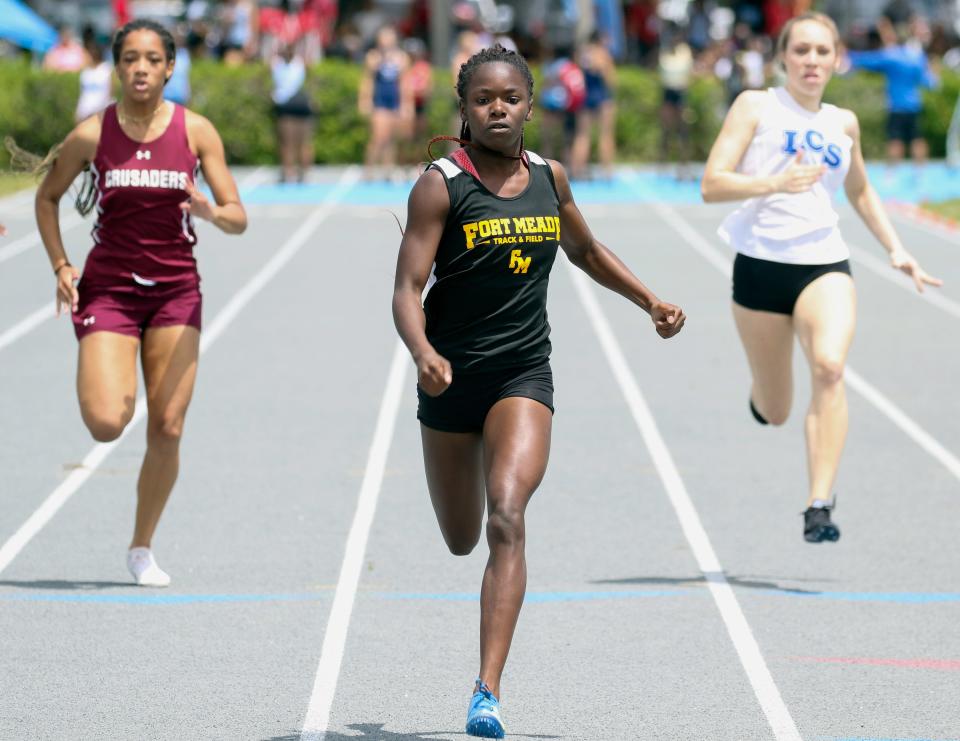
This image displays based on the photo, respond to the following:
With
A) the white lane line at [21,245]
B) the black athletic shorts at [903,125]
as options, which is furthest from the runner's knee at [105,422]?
the black athletic shorts at [903,125]

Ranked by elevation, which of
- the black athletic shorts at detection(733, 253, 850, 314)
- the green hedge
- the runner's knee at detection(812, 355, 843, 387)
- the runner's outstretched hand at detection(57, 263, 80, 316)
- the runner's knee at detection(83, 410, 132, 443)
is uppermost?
the runner's outstretched hand at detection(57, 263, 80, 316)

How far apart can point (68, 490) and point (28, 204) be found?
1481 cm

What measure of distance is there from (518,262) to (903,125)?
69.2ft

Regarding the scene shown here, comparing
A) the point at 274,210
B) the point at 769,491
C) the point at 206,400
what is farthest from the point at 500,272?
the point at 274,210

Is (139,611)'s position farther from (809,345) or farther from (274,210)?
(274,210)

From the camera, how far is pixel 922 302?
51.1 ft

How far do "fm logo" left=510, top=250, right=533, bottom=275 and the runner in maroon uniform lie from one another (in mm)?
1687

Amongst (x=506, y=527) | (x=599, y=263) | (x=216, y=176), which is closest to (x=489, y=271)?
(x=599, y=263)

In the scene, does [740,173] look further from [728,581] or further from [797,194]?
[728,581]

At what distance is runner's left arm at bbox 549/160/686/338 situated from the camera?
5.55 m

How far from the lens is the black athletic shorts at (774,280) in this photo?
7406mm

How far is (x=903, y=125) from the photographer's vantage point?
1000 inches

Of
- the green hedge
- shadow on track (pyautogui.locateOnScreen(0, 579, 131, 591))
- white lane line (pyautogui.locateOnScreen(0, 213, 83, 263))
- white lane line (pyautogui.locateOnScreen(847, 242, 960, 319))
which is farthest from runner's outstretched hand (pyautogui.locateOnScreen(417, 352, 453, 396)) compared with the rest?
the green hedge

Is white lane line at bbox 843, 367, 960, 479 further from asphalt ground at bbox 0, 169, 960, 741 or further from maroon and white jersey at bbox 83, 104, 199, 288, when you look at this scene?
maroon and white jersey at bbox 83, 104, 199, 288
